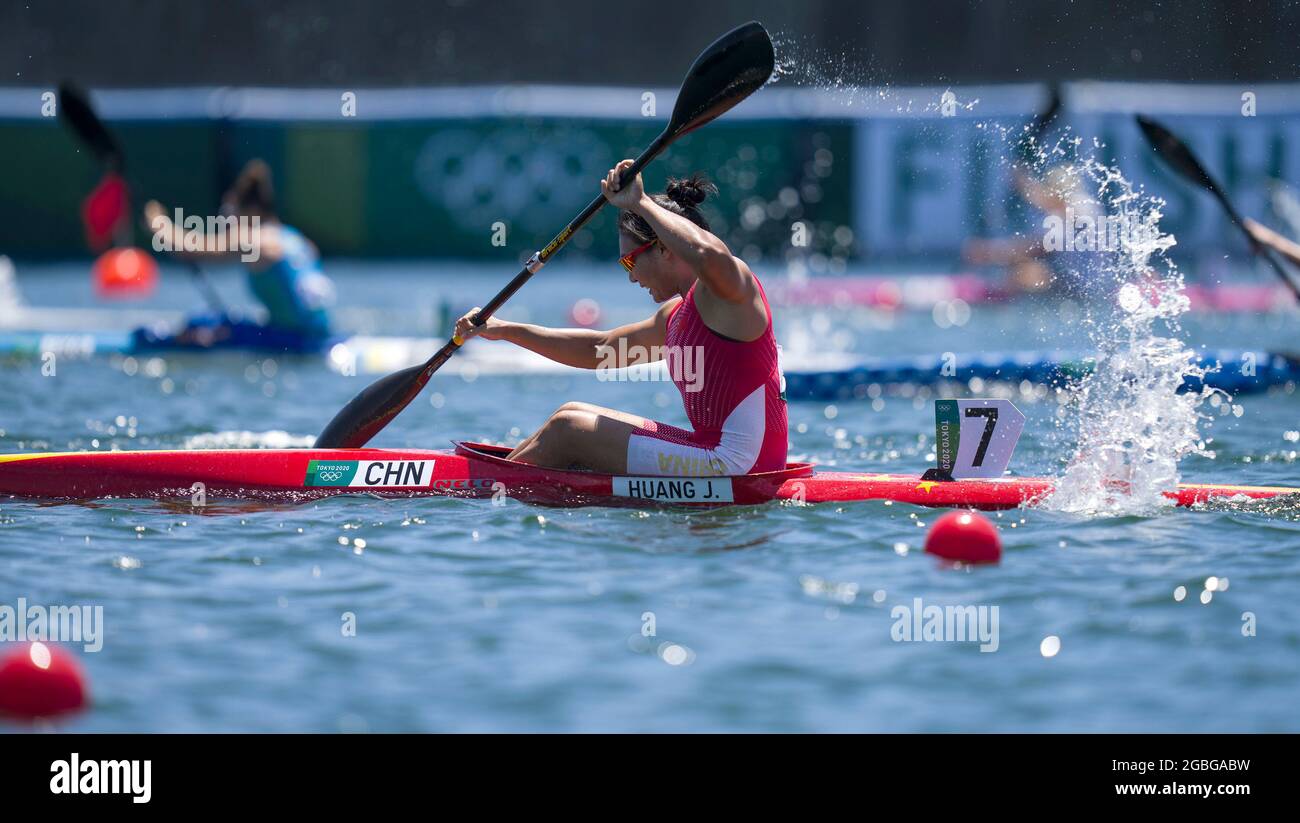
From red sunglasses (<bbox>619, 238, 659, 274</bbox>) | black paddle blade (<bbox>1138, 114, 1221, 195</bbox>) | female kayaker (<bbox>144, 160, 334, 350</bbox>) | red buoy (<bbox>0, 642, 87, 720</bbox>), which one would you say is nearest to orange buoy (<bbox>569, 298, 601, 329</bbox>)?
female kayaker (<bbox>144, 160, 334, 350</bbox>)

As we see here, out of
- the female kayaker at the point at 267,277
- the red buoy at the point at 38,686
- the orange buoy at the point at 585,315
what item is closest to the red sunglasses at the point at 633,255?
the red buoy at the point at 38,686

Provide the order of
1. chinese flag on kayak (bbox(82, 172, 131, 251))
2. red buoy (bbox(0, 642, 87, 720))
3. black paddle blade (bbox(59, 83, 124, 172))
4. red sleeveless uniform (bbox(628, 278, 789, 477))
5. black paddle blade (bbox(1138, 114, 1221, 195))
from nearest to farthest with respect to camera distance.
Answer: red buoy (bbox(0, 642, 87, 720)) < red sleeveless uniform (bbox(628, 278, 789, 477)) < black paddle blade (bbox(1138, 114, 1221, 195)) < black paddle blade (bbox(59, 83, 124, 172)) < chinese flag on kayak (bbox(82, 172, 131, 251))

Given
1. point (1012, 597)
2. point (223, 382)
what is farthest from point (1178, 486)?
point (223, 382)

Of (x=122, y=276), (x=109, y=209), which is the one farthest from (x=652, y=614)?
(x=109, y=209)

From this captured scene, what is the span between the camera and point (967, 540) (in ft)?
18.1

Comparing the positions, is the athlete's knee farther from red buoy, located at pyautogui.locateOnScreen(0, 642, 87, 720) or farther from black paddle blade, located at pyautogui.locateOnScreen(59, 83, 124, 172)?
black paddle blade, located at pyautogui.locateOnScreen(59, 83, 124, 172)

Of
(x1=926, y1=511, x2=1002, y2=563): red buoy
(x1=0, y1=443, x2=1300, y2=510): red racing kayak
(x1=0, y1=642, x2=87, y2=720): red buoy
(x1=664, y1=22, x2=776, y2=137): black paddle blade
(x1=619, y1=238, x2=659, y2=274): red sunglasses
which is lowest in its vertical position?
(x1=0, y1=642, x2=87, y2=720): red buoy

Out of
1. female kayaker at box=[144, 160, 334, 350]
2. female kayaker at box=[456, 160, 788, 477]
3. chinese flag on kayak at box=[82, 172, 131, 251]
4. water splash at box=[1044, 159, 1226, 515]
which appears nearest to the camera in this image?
female kayaker at box=[456, 160, 788, 477]

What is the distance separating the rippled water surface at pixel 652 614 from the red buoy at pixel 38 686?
88 mm

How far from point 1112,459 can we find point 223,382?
7.17 meters

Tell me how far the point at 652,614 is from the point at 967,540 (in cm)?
127

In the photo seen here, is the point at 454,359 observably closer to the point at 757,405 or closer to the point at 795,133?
the point at 757,405

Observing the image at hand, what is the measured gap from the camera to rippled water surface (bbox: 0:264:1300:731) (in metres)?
4.14

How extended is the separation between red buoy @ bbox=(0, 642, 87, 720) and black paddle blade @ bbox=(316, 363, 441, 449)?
3.06 meters
